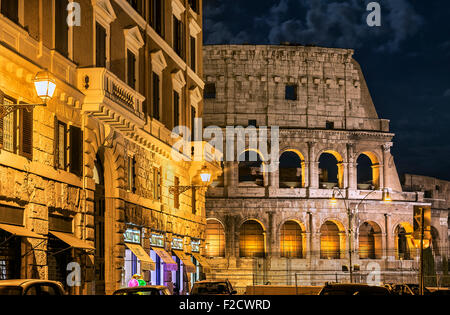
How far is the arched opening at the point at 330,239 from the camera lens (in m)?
65.3

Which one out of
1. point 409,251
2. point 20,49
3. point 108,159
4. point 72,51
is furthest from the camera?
point 409,251

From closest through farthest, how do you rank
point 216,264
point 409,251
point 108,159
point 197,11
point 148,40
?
point 108,159 → point 148,40 → point 197,11 → point 216,264 → point 409,251

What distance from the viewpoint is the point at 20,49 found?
18609 mm

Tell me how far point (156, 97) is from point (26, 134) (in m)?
12.8

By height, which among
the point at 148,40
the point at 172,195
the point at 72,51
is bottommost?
the point at 172,195

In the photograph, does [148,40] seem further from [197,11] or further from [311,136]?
[311,136]

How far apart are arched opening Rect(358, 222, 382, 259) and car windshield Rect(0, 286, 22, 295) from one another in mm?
56311

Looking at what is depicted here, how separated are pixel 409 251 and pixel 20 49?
55722 millimetres

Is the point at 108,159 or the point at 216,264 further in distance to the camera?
the point at 216,264

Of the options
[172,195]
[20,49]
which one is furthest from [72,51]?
[172,195]

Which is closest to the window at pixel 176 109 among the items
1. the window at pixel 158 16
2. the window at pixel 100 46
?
the window at pixel 158 16

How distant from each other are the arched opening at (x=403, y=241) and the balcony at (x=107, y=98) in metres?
45.0

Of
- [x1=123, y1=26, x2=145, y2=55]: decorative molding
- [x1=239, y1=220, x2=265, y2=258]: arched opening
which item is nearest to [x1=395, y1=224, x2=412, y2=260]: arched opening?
[x1=239, y1=220, x2=265, y2=258]: arched opening

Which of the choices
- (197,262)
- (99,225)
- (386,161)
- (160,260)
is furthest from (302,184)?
(99,225)
